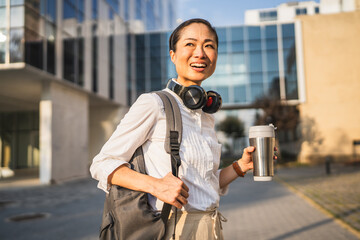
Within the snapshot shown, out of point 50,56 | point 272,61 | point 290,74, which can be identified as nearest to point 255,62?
point 272,61

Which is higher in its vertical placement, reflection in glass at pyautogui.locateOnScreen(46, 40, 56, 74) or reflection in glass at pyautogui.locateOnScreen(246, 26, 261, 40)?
reflection in glass at pyautogui.locateOnScreen(246, 26, 261, 40)

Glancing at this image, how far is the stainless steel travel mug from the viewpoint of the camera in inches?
63.6

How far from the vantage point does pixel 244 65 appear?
29.8 metres

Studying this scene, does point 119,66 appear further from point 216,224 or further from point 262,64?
point 216,224

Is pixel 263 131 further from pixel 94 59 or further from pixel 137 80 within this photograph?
pixel 137 80

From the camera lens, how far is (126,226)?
4.46 feet

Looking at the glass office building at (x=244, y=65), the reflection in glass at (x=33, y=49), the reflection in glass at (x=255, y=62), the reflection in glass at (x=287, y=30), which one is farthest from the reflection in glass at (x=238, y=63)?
the reflection in glass at (x=33, y=49)

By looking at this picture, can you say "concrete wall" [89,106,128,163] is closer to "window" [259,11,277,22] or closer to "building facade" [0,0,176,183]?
"building facade" [0,0,176,183]

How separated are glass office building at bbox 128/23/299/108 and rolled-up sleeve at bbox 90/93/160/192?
27338mm

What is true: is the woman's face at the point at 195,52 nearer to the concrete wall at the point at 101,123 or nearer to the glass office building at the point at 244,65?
the concrete wall at the point at 101,123

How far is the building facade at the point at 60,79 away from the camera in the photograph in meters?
14.0

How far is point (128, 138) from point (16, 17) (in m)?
14.7

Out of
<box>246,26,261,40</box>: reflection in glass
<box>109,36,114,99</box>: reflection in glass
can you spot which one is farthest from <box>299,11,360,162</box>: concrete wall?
<box>109,36,114,99</box>: reflection in glass

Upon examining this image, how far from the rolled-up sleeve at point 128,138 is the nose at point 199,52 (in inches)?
12.8
